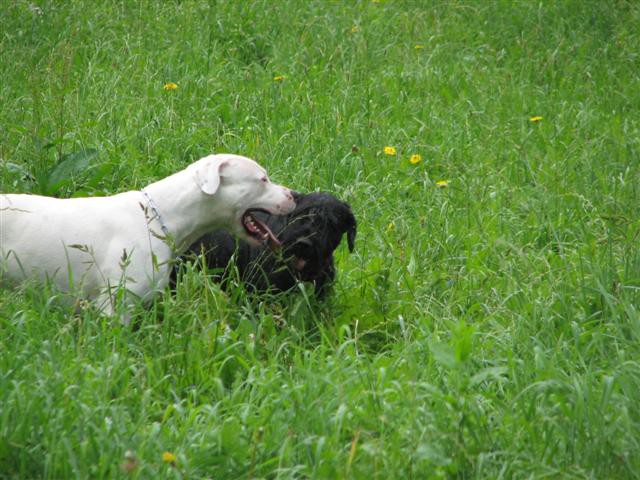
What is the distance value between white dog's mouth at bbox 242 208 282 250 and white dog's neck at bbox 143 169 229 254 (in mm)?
164

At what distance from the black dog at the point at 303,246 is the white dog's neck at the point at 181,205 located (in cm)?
22

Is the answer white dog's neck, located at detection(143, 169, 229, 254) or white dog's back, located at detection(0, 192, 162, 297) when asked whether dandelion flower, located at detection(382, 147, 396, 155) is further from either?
white dog's back, located at detection(0, 192, 162, 297)

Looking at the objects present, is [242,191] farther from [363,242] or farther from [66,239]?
[363,242]

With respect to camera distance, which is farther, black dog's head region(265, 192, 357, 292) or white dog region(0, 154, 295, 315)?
black dog's head region(265, 192, 357, 292)

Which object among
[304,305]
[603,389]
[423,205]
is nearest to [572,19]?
[423,205]

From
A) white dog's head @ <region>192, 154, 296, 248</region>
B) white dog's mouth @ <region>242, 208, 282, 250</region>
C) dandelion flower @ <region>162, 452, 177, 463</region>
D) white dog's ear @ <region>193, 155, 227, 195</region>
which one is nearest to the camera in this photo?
dandelion flower @ <region>162, 452, 177, 463</region>

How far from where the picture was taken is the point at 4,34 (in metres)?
7.59

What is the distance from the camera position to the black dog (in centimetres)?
480

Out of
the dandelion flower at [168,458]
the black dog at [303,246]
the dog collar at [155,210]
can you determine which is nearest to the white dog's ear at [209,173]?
the dog collar at [155,210]

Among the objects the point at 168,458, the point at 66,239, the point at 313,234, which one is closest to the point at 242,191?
the point at 313,234

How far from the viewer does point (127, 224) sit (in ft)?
14.6

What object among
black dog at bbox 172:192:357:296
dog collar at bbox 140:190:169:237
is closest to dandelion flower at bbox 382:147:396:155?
black dog at bbox 172:192:357:296

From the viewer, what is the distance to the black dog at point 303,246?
4805 millimetres

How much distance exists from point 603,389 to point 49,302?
2.11 meters
